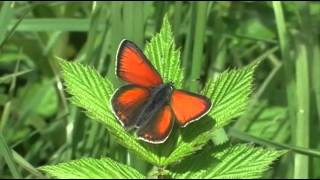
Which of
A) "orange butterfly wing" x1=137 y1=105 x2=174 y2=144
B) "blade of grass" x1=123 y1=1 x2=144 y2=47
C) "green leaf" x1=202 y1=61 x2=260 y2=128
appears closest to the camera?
"orange butterfly wing" x1=137 y1=105 x2=174 y2=144

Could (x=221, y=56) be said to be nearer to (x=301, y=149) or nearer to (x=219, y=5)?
(x=219, y=5)

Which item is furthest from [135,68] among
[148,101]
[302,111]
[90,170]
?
[302,111]

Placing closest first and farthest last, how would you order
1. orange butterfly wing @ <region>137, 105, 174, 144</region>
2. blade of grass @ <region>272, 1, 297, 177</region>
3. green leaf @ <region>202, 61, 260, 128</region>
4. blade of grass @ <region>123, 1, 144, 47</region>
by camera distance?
orange butterfly wing @ <region>137, 105, 174, 144</region>
green leaf @ <region>202, 61, 260, 128</region>
blade of grass @ <region>123, 1, 144, 47</region>
blade of grass @ <region>272, 1, 297, 177</region>

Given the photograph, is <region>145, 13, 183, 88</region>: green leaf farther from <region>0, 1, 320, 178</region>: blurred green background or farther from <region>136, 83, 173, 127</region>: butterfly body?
<region>0, 1, 320, 178</region>: blurred green background

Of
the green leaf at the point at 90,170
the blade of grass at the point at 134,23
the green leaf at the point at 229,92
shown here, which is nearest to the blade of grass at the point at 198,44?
the blade of grass at the point at 134,23

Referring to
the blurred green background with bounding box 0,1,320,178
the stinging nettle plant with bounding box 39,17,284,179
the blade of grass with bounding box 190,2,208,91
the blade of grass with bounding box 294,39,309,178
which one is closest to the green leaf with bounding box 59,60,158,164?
the stinging nettle plant with bounding box 39,17,284,179
